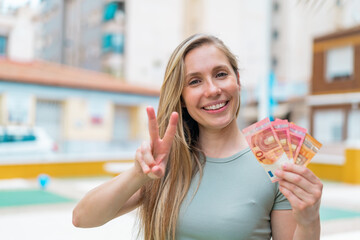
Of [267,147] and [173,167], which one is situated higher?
[267,147]

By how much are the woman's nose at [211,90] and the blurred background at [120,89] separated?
0.82 metres

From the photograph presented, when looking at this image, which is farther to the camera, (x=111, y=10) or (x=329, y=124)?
(x=111, y=10)

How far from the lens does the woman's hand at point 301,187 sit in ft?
4.45

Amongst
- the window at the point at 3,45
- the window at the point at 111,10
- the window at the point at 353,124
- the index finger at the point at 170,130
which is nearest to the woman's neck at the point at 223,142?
the index finger at the point at 170,130

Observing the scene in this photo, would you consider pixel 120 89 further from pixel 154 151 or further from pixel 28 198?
pixel 154 151

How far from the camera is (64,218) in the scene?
626 centimetres

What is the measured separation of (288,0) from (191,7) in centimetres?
781

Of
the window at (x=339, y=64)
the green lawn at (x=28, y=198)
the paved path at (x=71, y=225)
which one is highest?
the window at (x=339, y=64)

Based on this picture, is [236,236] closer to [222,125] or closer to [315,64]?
[222,125]

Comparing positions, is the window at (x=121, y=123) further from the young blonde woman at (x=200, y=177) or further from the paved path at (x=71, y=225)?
the young blonde woman at (x=200, y=177)

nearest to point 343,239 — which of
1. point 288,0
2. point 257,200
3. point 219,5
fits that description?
point 257,200

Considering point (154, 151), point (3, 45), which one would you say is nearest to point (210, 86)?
point (154, 151)

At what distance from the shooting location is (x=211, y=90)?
5.75ft

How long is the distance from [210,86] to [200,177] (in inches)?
14.6
